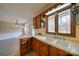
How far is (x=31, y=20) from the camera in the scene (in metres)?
1.34

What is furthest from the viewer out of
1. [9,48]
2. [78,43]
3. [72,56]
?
[9,48]

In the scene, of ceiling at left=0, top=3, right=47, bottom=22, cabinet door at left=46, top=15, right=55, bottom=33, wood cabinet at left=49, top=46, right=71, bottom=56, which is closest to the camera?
wood cabinet at left=49, top=46, right=71, bottom=56

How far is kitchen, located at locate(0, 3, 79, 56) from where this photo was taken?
1232 mm

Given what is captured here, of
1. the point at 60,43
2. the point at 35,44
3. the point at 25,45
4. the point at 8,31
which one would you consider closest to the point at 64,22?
the point at 60,43

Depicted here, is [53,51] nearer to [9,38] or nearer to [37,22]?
[37,22]

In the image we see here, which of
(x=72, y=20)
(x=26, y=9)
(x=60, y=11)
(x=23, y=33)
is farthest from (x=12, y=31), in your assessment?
(x=72, y=20)

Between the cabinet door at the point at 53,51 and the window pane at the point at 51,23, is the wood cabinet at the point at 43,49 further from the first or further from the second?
the window pane at the point at 51,23

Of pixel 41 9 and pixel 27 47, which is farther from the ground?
pixel 41 9

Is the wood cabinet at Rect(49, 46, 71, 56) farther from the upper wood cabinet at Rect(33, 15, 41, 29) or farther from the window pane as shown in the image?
the upper wood cabinet at Rect(33, 15, 41, 29)

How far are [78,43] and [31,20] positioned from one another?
72 cm

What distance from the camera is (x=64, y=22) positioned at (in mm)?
1255

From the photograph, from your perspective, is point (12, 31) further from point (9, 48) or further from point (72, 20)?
point (72, 20)

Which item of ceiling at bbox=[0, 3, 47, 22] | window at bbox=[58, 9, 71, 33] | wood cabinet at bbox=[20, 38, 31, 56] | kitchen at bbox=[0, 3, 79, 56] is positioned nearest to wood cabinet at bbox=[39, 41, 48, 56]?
kitchen at bbox=[0, 3, 79, 56]

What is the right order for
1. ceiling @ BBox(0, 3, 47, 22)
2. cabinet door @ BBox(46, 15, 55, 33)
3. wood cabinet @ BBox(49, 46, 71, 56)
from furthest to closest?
cabinet door @ BBox(46, 15, 55, 33) < ceiling @ BBox(0, 3, 47, 22) < wood cabinet @ BBox(49, 46, 71, 56)
